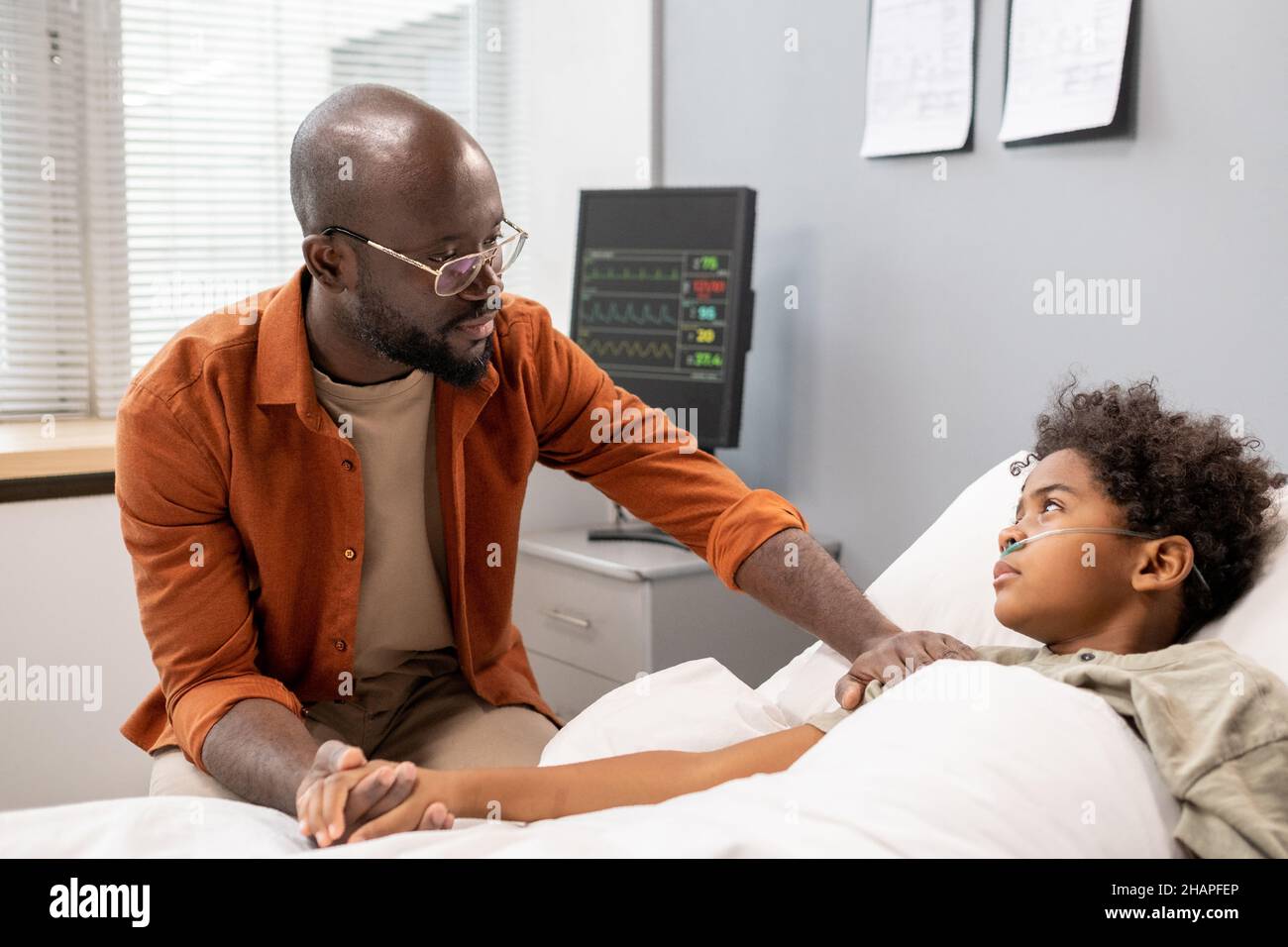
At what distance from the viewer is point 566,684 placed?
2471 mm

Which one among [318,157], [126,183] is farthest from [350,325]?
[126,183]

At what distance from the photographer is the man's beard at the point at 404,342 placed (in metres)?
1.45

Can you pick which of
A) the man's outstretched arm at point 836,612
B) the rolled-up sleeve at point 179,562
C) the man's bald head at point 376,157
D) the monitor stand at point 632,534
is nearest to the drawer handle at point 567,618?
the monitor stand at point 632,534

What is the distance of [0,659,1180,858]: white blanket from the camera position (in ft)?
2.80

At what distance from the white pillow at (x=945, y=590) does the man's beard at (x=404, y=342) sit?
0.52 m

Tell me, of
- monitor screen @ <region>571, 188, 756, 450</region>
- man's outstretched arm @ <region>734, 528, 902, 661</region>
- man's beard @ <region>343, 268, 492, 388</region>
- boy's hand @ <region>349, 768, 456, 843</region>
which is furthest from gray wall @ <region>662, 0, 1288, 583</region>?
boy's hand @ <region>349, 768, 456, 843</region>

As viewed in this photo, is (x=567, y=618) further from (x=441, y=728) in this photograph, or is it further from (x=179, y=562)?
(x=179, y=562)

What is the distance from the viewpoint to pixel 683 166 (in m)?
2.78

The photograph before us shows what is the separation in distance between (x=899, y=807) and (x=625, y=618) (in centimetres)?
145
